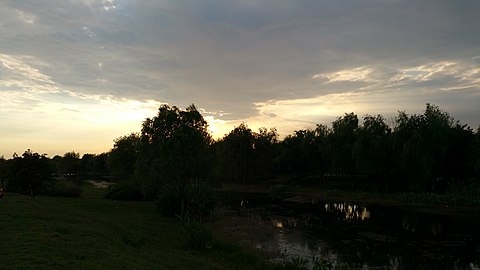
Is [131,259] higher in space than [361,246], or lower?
higher

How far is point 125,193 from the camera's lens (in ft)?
169

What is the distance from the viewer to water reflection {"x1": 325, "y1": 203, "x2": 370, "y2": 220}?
41.7 metres

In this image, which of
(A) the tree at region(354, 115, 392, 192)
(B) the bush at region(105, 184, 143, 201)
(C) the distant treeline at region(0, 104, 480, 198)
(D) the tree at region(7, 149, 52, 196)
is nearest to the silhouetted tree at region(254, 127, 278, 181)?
(C) the distant treeline at region(0, 104, 480, 198)

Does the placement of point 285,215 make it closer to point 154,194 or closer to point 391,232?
point 391,232

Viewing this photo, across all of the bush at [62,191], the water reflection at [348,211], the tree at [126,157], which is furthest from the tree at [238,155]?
the bush at [62,191]

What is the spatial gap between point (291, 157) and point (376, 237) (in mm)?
67223

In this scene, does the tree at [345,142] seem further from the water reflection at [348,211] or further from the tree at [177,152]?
the tree at [177,152]

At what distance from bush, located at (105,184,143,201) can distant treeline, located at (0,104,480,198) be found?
34.8 inches

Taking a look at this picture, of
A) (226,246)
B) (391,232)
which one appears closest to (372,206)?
(391,232)

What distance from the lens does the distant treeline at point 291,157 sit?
35.8m

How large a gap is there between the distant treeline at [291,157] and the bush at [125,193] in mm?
885

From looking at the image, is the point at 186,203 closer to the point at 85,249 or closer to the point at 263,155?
the point at 85,249

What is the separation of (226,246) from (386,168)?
2037 inches

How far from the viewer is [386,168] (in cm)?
6619
